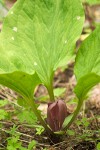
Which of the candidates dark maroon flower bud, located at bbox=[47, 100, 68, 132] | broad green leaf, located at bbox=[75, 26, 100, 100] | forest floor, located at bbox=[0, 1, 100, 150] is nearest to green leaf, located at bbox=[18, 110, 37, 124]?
forest floor, located at bbox=[0, 1, 100, 150]

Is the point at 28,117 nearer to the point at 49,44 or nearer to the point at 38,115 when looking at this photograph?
the point at 38,115

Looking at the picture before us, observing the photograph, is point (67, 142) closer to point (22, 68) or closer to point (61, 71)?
point (22, 68)

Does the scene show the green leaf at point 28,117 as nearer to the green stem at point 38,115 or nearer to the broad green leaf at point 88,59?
the green stem at point 38,115

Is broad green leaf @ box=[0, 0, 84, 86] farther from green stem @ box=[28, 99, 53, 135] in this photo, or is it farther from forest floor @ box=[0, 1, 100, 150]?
forest floor @ box=[0, 1, 100, 150]

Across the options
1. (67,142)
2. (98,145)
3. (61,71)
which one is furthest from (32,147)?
(61,71)

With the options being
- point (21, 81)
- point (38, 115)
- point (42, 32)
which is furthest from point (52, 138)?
point (42, 32)
